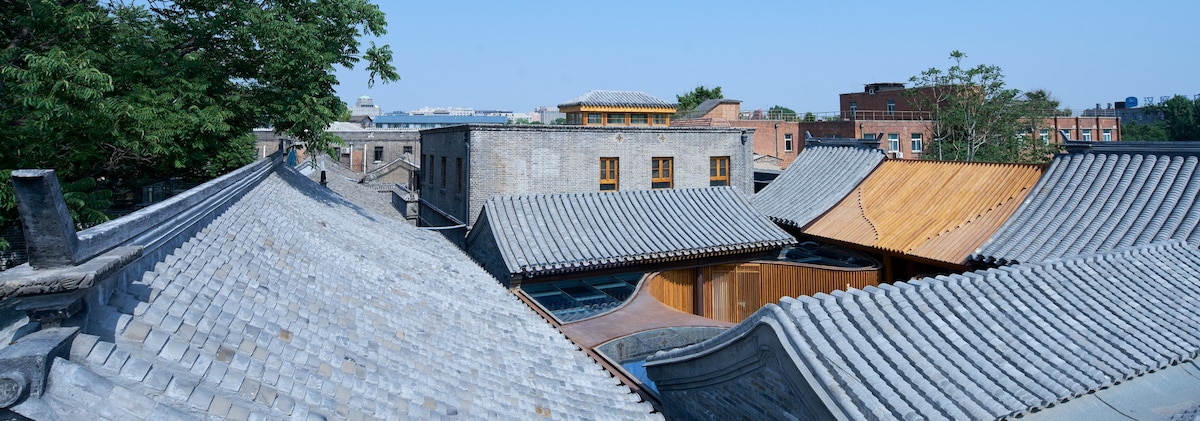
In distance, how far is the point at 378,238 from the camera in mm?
10562

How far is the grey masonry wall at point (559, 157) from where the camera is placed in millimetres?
16125

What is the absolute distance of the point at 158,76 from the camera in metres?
12.3

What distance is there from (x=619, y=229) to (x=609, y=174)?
338 centimetres

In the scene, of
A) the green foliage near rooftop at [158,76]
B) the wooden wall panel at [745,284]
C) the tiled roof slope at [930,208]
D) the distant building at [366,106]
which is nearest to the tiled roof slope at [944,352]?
the tiled roof slope at [930,208]

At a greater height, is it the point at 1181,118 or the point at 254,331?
the point at 1181,118

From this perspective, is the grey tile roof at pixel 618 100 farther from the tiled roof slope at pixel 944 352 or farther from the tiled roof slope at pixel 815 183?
the tiled roof slope at pixel 944 352

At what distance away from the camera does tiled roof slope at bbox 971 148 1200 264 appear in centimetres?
1093

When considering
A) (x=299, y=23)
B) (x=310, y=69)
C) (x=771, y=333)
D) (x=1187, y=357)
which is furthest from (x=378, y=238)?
(x=1187, y=357)

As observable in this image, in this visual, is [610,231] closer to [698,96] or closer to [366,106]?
[698,96]

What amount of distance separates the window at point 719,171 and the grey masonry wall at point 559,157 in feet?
0.40

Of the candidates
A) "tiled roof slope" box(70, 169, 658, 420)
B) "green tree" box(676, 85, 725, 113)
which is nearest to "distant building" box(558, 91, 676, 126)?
"tiled roof slope" box(70, 169, 658, 420)

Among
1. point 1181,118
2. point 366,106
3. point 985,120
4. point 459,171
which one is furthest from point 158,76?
point 366,106

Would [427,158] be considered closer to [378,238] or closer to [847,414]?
[378,238]

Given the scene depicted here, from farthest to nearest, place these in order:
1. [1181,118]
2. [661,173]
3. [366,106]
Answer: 1. [366,106]
2. [1181,118]
3. [661,173]
